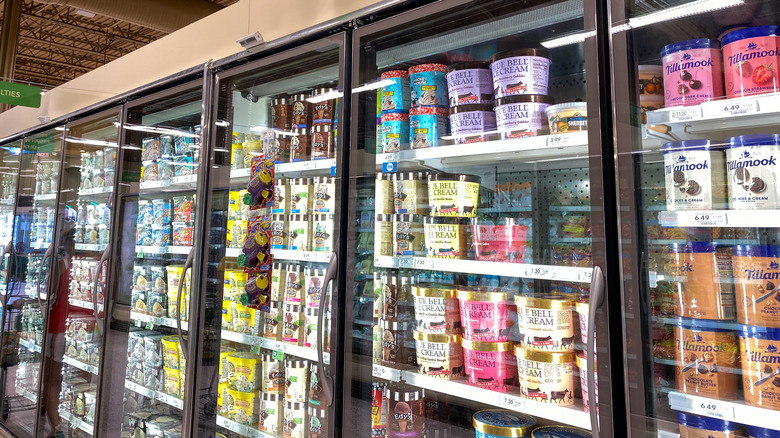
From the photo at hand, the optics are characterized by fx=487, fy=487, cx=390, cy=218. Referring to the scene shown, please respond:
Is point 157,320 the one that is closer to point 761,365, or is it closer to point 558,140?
point 558,140

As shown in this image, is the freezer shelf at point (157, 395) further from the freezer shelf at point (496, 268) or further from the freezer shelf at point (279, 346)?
the freezer shelf at point (496, 268)

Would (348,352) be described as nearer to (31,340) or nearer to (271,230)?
(271,230)

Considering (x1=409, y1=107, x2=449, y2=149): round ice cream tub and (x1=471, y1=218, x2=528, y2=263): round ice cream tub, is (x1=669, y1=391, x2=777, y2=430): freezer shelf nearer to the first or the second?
(x1=471, y1=218, x2=528, y2=263): round ice cream tub

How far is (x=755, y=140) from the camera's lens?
1.14m

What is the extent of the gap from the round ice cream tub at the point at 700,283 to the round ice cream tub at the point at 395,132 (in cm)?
97

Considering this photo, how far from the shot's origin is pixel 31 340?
13.0ft

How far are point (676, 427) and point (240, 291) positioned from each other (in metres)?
1.88

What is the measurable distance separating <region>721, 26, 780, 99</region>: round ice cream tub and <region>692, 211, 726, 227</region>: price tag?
0.31 meters

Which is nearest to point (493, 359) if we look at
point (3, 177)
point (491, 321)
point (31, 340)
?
point (491, 321)

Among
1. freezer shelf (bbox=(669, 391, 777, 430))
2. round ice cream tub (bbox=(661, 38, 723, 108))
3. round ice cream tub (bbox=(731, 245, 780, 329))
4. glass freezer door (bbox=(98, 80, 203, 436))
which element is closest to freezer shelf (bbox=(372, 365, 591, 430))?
freezer shelf (bbox=(669, 391, 777, 430))

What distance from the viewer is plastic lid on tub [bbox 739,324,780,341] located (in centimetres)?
111

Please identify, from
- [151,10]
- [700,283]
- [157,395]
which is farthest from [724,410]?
[151,10]

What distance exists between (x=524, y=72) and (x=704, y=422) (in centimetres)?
109

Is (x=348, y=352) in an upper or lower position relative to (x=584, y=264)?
lower
